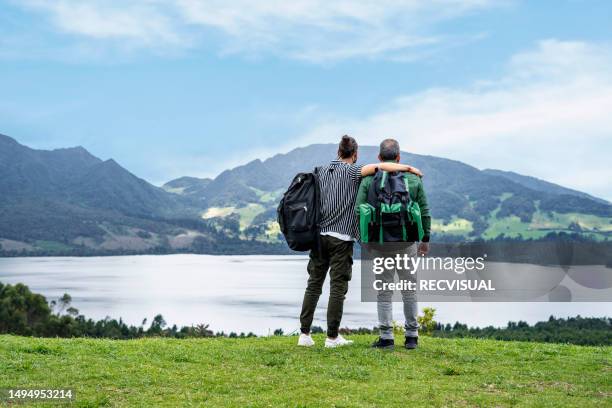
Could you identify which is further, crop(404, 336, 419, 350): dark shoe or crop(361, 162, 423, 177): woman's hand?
crop(404, 336, 419, 350): dark shoe

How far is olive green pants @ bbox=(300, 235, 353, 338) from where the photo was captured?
31.9ft

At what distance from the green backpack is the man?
114 millimetres

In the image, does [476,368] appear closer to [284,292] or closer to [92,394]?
[92,394]

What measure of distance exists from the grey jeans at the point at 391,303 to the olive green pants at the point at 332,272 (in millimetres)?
560

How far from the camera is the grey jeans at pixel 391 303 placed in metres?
9.55

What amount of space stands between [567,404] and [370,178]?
415cm

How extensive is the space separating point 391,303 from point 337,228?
1.40 m

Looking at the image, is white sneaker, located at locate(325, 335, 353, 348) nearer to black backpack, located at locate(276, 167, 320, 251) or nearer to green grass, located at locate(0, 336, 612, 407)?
green grass, located at locate(0, 336, 612, 407)

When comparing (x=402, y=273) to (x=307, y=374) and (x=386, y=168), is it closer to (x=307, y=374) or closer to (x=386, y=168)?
(x=386, y=168)

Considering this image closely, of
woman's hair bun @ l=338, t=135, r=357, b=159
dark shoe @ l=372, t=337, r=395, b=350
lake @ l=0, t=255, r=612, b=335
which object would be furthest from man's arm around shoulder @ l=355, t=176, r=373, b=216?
lake @ l=0, t=255, r=612, b=335

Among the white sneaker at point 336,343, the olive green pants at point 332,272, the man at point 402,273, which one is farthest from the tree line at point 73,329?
the olive green pants at point 332,272

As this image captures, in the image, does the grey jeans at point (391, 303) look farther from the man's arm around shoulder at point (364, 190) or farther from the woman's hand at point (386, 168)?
the woman's hand at point (386, 168)

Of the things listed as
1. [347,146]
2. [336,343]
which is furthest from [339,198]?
[336,343]

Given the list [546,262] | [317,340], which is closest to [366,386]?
[317,340]
